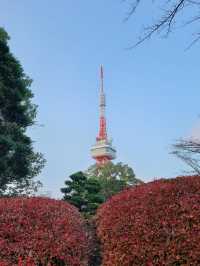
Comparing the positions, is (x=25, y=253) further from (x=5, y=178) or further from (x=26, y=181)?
(x=26, y=181)

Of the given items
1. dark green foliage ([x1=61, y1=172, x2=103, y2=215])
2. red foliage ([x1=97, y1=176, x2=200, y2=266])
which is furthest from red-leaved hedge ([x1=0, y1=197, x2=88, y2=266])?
dark green foliage ([x1=61, y1=172, x2=103, y2=215])

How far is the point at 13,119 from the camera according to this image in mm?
14945

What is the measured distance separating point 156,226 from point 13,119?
10.3 metres

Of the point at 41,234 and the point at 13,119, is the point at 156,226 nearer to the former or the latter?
the point at 41,234

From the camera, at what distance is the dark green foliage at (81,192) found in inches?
464

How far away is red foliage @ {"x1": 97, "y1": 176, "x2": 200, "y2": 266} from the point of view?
5.08 m

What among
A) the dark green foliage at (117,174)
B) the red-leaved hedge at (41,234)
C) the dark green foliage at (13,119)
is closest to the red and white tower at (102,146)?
the dark green foliage at (117,174)

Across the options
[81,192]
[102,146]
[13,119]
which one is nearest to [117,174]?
[13,119]

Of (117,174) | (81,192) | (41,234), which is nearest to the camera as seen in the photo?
Result: (41,234)

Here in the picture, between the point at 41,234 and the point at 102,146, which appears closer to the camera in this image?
the point at 41,234

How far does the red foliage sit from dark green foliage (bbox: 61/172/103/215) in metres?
5.70

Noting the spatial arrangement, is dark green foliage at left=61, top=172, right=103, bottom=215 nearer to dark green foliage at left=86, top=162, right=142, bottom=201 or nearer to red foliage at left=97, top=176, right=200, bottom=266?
red foliage at left=97, top=176, right=200, bottom=266

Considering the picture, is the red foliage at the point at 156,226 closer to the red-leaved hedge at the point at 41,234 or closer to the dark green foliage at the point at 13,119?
the red-leaved hedge at the point at 41,234

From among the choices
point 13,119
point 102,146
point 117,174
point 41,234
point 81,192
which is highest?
point 102,146
